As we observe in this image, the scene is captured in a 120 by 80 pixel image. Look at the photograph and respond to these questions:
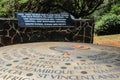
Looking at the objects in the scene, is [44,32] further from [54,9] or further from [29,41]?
[54,9]

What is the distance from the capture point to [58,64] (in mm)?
4102

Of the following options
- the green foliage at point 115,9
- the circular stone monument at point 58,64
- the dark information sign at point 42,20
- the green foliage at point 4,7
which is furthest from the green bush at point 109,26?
the circular stone monument at point 58,64

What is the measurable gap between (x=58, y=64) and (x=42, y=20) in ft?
11.1

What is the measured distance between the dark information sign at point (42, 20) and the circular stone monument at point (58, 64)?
6.34 ft

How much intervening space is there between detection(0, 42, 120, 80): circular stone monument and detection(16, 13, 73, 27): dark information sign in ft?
6.34

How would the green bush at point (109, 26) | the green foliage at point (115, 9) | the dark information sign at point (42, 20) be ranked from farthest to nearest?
the green foliage at point (115, 9) → the green bush at point (109, 26) → the dark information sign at point (42, 20)

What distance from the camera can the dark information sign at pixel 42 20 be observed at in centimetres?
702

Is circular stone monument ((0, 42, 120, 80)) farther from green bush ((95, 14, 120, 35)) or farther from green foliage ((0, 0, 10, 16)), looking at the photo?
green bush ((95, 14, 120, 35))

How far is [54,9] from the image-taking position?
11102 millimetres

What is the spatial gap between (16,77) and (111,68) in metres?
1.68

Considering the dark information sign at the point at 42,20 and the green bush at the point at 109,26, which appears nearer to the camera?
the dark information sign at the point at 42,20

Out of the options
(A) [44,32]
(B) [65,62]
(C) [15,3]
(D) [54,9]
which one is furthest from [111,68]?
(D) [54,9]

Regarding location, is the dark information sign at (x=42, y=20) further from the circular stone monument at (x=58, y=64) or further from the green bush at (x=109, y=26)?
the green bush at (x=109, y=26)

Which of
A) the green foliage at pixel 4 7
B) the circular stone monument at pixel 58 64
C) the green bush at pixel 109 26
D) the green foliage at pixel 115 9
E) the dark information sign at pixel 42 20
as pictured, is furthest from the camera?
the green foliage at pixel 115 9
